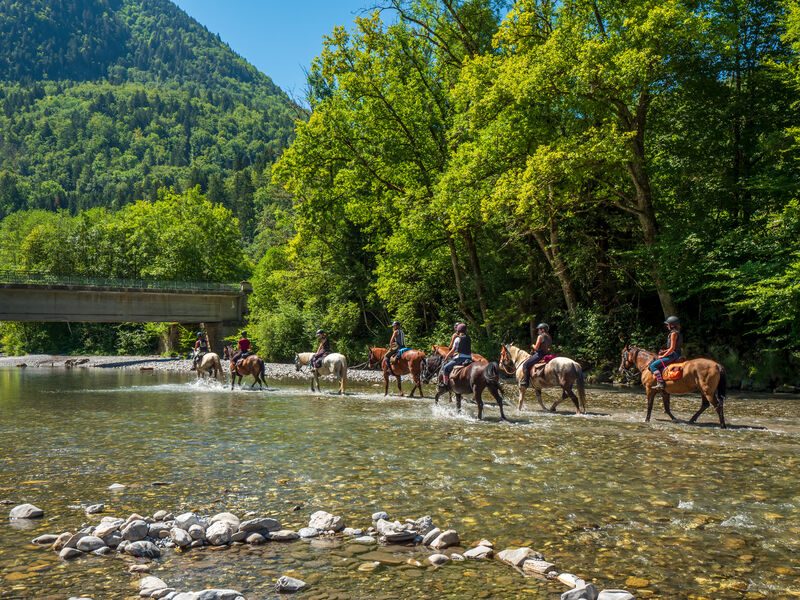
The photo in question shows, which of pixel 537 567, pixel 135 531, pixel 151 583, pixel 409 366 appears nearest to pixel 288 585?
pixel 151 583

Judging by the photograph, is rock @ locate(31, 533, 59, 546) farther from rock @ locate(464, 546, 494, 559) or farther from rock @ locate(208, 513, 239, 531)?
rock @ locate(464, 546, 494, 559)

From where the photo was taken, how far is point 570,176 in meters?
25.6

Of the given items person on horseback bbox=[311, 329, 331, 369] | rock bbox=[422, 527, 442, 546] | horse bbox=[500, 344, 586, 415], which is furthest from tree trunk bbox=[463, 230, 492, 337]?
rock bbox=[422, 527, 442, 546]

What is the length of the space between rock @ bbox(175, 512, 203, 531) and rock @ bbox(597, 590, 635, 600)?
4.36 metres

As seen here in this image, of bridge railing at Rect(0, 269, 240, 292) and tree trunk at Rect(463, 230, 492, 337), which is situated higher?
bridge railing at Rect(0, 269, 240, 292)

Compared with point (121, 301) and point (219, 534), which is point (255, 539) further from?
point (121, 301)

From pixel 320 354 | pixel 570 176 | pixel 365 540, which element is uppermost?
pixel 570 176

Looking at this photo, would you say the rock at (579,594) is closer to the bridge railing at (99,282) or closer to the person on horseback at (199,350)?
the person on horseback at (199,350)

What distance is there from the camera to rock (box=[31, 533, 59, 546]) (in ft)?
22.3

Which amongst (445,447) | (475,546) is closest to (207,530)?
(475,546)

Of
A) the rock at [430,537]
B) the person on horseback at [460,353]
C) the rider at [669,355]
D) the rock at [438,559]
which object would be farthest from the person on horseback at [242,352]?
the rock at [438,559]

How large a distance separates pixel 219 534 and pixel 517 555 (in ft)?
10.5

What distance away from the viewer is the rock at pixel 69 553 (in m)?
6.39

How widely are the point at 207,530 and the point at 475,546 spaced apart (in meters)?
2.97
